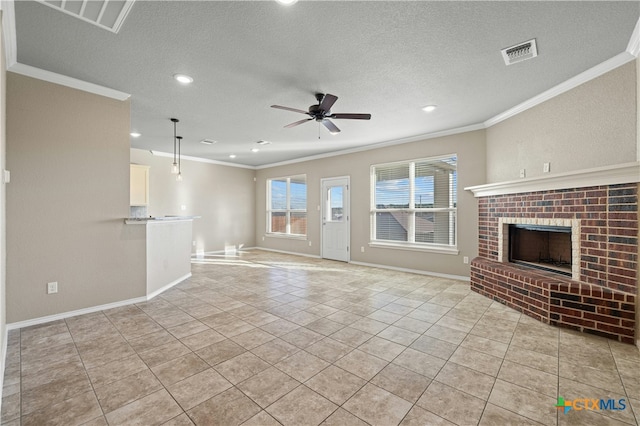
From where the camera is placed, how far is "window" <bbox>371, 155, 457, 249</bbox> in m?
5.07

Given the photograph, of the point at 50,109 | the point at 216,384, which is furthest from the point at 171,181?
the point at 216,384

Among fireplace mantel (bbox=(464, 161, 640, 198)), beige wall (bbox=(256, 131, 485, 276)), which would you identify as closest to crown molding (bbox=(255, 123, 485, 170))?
beige wall (bbox=(256, 131, 485, 276))

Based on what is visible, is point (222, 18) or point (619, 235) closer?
point (222, 18)

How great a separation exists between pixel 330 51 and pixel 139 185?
505 cm

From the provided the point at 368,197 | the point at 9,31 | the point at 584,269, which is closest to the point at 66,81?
the point at 9,31

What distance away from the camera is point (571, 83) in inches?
121

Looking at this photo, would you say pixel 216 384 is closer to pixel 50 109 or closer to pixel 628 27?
pixel 50 109

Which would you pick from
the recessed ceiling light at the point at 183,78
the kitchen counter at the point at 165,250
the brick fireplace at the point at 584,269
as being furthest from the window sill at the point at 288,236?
the recessed ceiling light at the point at 183,78

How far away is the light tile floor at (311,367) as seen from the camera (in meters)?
1.65

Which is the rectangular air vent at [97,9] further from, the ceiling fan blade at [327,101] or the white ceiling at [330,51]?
the ceiling fan blade at [327,101]

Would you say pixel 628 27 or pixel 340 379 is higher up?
pixel 628 27

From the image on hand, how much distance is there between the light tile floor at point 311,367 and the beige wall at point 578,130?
6.06 ft

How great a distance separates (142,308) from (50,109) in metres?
2.43

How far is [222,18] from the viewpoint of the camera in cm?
210
